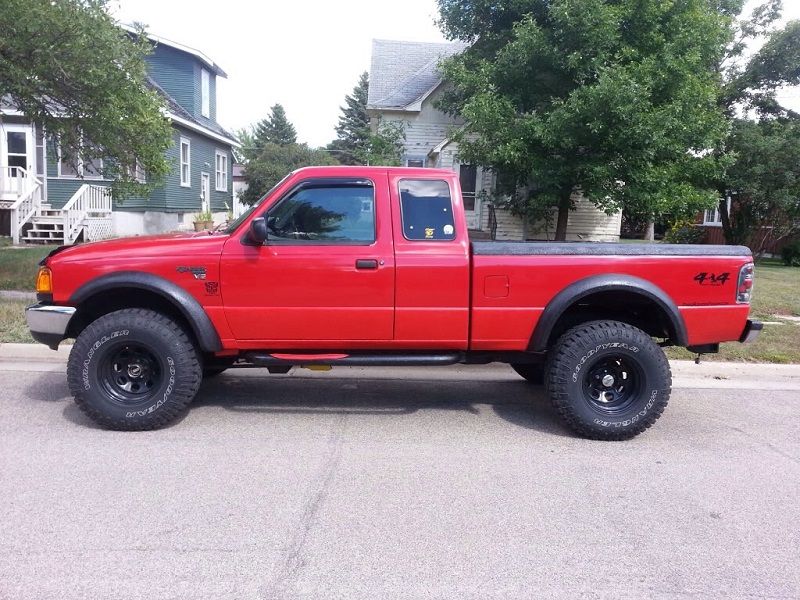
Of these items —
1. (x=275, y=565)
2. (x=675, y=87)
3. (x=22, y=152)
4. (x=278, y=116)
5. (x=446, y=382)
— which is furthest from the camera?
(x=278, y=116)

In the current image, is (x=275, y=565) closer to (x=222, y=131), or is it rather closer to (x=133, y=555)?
(x=133, y=555)

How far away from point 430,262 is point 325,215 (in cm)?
89

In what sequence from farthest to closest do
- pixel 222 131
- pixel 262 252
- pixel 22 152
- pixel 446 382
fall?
pixel 222 131 < pixel 22 152 < pixel 446 382 < pixel 262 252

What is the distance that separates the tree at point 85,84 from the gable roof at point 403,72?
11197 mm

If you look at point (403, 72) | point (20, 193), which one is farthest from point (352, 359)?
point (403, 72)

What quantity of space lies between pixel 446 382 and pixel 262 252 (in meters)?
2.65

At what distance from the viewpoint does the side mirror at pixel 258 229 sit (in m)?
4.82

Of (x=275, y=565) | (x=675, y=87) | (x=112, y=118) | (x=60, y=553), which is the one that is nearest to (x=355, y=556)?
(x=275, y=565)

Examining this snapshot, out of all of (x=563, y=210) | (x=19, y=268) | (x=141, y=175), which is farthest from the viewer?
(x=563, y=210)

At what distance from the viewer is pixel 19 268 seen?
12.2m

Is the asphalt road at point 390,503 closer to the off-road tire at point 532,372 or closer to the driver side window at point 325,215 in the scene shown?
the off-road tire at point 532,372

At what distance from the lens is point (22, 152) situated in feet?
67.6

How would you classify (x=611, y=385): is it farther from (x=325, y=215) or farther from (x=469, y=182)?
(x=469, y=182)

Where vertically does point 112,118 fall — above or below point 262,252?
above
